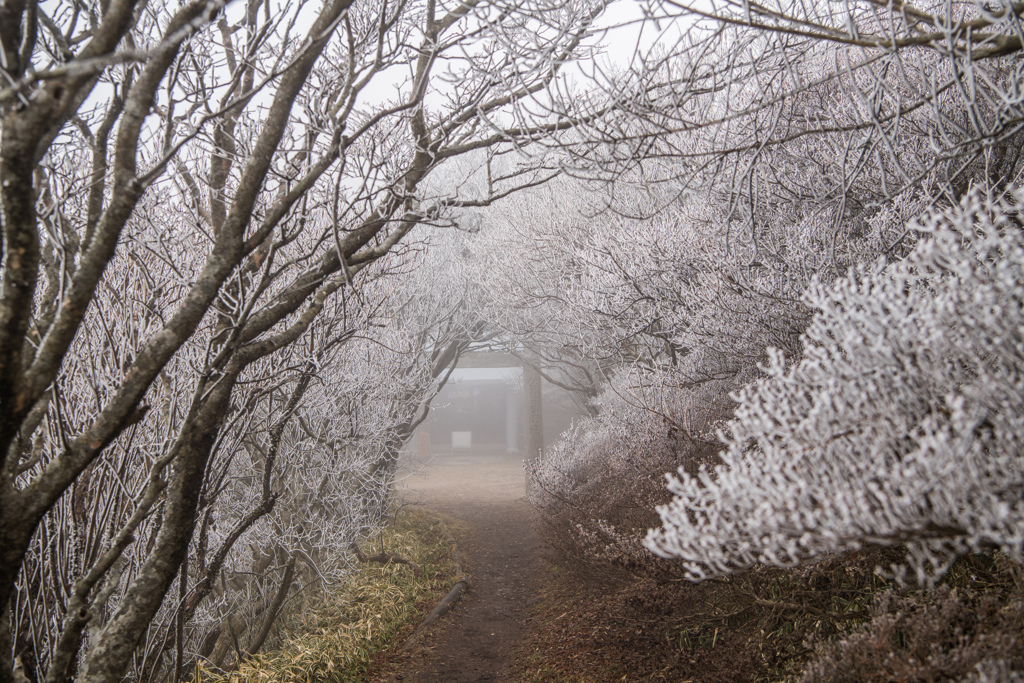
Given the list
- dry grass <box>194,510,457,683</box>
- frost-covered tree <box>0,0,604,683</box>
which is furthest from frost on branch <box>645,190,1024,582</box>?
dry grass <box>194,510,457,683</box>

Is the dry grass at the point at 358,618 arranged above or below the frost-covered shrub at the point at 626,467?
below

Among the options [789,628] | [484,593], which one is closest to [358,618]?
[484,593]

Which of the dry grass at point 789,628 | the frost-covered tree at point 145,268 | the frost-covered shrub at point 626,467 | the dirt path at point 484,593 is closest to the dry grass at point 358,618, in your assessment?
the dirt path at point 484,593

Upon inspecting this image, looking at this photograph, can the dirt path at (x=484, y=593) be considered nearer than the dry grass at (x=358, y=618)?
No

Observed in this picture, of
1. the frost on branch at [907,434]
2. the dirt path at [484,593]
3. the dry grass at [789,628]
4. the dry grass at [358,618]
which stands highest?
the frost on branch at [907,434]

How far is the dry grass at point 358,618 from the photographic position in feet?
17.7

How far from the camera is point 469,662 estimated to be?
20.4 feet

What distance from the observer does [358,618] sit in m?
7.44

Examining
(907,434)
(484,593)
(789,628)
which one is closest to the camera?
(907,434)

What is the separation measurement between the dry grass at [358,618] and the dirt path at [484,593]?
381 mm

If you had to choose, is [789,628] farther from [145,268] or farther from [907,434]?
[145,268]

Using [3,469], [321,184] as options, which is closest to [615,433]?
[321,184]

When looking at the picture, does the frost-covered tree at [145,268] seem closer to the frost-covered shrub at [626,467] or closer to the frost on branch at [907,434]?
the frost on branch at [907,434]

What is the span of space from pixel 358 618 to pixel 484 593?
205 cm
